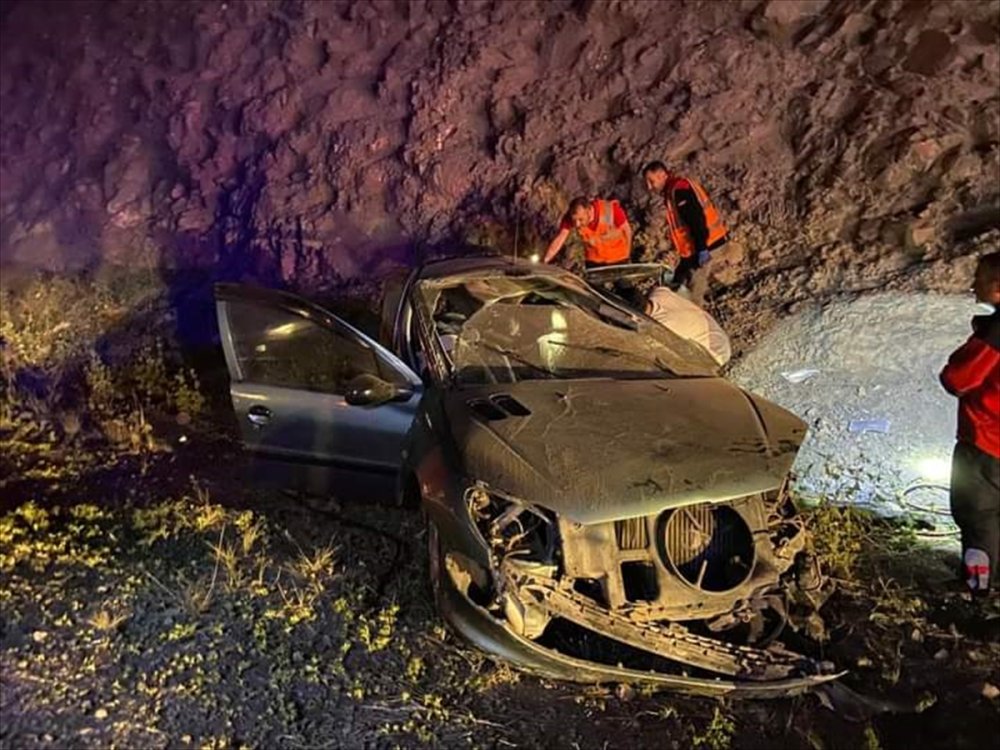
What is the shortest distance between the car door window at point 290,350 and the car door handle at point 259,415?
15 cm

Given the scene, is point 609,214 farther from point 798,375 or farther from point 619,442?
point 619,442

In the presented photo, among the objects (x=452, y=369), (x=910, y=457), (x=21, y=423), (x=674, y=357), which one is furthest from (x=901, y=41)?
(x=21, y=423)

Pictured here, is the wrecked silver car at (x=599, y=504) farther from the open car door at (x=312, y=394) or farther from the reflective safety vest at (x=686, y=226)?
the reflective safety vest at (x=686, y=226)

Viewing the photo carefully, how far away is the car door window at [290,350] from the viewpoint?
538 centimetres

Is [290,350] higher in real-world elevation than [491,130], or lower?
lower

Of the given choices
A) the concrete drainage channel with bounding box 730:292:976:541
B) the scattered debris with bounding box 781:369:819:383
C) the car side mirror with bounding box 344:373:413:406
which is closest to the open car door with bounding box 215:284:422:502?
the car side mirror with bounding box 344:373:413:406

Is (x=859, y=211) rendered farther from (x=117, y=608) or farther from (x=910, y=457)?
(x=117, y=608)

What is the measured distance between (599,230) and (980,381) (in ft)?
13.0

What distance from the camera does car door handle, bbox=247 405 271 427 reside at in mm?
5312

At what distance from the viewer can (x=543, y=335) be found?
5.23 m

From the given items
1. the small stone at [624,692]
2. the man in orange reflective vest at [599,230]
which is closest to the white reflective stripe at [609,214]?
the man in orange reflective vest at [599,230]

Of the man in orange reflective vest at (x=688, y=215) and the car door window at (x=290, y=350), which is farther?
the man in orange reflective vest at (x=688, y=215)

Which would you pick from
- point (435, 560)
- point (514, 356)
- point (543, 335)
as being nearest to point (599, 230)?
point (543, 335)

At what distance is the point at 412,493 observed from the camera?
4.90 m
